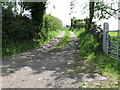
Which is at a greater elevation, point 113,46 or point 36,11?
point 36,11

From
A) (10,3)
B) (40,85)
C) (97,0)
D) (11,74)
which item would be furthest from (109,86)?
(97,0)

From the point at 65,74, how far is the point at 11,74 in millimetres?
1878

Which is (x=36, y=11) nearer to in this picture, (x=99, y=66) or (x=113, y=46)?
(x=113, y=46)

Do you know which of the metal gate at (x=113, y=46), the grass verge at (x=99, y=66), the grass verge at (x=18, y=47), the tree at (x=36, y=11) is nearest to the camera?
the grass verge at (x=99, y=66)

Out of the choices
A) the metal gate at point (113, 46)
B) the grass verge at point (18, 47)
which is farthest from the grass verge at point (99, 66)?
the grass verge at point (18, 47)

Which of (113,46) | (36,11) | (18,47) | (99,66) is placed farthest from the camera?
(36,11)

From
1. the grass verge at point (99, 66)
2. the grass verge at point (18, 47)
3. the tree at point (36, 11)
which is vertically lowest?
the grass verge at point (99, 66)

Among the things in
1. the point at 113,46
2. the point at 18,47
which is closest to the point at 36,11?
the point at 18,47

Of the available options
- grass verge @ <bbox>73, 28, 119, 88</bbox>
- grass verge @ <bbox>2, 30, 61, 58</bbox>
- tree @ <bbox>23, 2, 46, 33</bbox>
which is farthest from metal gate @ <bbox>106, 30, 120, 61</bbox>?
tree @ <bbox>23, 2, 46, 33</bbox>

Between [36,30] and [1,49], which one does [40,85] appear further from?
[36,30]

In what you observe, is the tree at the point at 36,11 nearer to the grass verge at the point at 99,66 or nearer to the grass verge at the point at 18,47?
the grass verge at the point at 18,47

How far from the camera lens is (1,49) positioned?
9.22m

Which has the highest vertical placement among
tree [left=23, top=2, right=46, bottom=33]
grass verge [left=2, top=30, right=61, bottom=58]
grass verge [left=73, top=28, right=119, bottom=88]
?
tree [left=23, top=2, right=46, bottom=33]

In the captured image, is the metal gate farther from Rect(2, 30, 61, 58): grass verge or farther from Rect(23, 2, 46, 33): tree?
Rect(23, 2, 46, 33): tree
